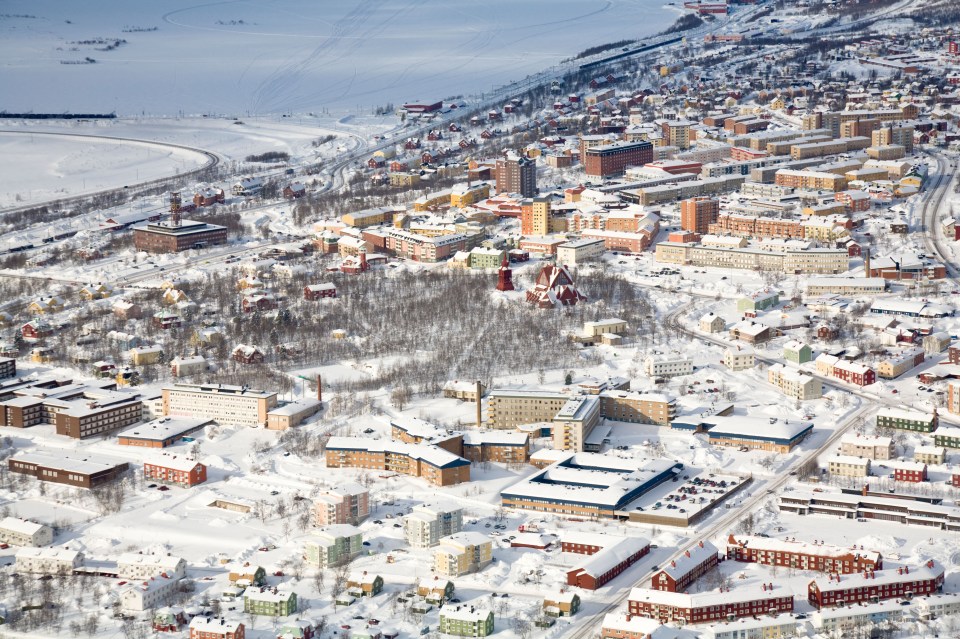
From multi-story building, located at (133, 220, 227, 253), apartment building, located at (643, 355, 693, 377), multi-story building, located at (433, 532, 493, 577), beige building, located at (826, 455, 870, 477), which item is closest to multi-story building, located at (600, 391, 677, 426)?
apartment building, located at (643, 355, 693, 377)

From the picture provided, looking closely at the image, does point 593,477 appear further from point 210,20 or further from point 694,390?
point 210,20

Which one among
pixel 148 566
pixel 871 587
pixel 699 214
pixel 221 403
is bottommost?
pixel 871 587

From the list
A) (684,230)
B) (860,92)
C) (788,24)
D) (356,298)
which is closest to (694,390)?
(356,298)

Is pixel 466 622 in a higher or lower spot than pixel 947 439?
lower

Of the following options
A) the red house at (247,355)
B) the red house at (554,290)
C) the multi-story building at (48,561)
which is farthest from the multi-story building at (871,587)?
the red house at (554,290)

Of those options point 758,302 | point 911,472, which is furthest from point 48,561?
point 758,302

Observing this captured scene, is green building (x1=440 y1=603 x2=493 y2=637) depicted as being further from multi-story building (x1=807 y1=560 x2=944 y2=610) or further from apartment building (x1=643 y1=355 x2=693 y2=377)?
apartment building (x1=643 y1=355 x2=693 y2=377)

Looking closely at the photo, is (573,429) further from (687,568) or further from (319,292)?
(319,292)
